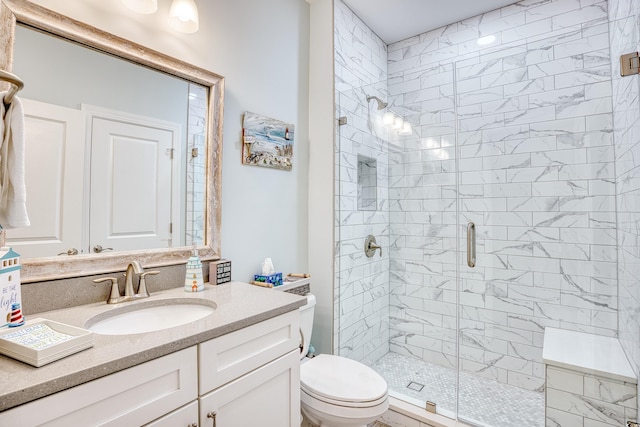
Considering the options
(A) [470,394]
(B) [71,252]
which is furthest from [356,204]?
(B) [71,252]

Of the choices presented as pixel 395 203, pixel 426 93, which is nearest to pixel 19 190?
pixel 395 203

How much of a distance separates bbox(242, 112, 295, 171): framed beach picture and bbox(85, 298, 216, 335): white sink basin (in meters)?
0.84

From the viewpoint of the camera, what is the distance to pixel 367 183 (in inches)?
99.9

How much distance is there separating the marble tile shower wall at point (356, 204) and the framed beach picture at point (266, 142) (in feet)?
1.23

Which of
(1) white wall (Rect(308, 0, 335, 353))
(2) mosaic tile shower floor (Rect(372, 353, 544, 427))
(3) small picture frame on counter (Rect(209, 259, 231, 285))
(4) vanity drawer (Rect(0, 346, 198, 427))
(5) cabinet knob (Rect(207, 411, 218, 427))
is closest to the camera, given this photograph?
(4) vanity drawer (Rect(0, 346, 198, 427))

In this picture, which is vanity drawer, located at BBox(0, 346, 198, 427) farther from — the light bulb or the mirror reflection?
the light bulb

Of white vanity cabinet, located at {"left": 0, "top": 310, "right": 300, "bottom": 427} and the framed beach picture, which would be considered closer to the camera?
white vanity cabinet, located at {"left": 0, "top": 310, "right": 300, "bottom": 427}

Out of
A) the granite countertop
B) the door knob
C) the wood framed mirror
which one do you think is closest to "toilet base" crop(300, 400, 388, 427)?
the granite countertop

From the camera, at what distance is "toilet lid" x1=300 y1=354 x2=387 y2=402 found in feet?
4.77

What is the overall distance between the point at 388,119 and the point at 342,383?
2005mm

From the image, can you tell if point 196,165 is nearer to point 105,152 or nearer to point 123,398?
point 105,152

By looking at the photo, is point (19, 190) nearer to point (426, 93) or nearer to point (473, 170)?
point (473, 170)

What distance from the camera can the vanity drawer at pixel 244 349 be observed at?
0.95 m

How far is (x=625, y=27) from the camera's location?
1633mm
